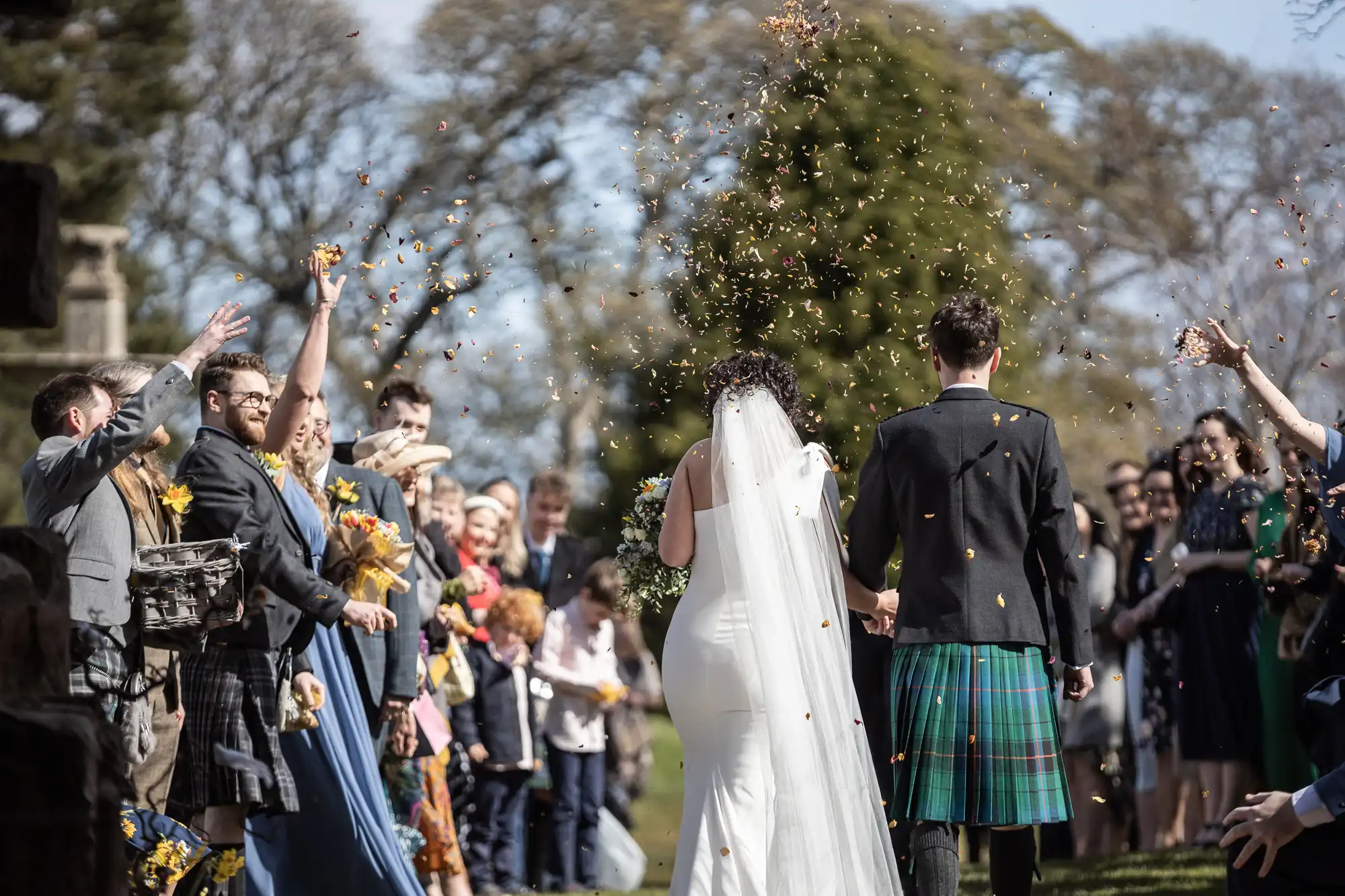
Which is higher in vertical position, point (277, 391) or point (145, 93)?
point (145, 93)

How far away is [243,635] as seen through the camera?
5.63m

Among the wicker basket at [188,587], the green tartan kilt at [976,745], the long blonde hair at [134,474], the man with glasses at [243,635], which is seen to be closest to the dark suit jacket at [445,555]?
the man with glasses at [243,635]

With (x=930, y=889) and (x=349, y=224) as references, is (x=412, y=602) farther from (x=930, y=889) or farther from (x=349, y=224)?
(x=349, y=224)

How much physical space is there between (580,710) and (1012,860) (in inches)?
171

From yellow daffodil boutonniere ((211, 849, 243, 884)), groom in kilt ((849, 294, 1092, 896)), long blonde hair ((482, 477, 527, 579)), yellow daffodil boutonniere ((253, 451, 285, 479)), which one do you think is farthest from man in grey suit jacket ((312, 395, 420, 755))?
long blonde hair ((482, 477, 527, 579))

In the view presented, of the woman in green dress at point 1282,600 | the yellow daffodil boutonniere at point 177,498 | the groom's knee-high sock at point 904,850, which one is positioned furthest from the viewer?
the groom's knee-high sock at point 904,850

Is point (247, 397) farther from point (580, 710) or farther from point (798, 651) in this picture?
point (580, 710)

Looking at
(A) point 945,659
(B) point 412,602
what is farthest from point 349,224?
(A) point 945,659

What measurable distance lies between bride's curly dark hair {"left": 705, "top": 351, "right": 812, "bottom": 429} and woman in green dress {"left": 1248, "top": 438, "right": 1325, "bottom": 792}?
2300 mm

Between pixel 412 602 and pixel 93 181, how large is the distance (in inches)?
698

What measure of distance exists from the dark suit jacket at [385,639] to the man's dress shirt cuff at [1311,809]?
386 cm

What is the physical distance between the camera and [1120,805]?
9.98 meters

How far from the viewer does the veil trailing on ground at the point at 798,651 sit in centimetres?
546

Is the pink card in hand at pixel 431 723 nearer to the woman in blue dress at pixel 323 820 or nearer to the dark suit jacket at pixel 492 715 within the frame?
the woman in blue dress at pixel 323 820
